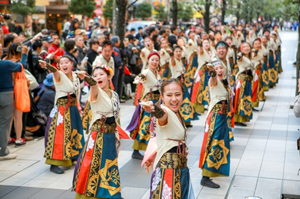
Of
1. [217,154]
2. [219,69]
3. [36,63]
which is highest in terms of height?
[219,69]

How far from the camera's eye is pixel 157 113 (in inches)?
168

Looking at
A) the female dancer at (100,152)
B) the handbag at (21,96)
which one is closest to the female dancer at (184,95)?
the handbag at (21,96)

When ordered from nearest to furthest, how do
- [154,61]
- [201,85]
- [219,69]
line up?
[219,69] → [154,61] → [201,85]

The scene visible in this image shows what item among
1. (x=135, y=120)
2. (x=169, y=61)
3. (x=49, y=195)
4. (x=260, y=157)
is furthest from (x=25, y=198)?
(x=169, y=61)

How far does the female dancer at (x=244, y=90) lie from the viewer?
1085 centimetres

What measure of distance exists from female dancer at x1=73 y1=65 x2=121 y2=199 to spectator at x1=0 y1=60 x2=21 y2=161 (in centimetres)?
241

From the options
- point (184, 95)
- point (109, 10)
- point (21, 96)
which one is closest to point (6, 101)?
point (21, 96)

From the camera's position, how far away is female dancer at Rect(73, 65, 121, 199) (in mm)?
5879

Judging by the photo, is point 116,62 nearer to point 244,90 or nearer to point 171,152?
point 244,90

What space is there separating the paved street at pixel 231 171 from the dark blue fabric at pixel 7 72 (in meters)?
1.21

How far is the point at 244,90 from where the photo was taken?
10984 mm

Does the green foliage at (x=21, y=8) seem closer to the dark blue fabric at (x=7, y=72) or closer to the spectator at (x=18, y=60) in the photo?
the spectator at (x=18, y=60)

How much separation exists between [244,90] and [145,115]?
3.48m

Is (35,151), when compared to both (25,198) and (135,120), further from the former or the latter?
(25,198)
